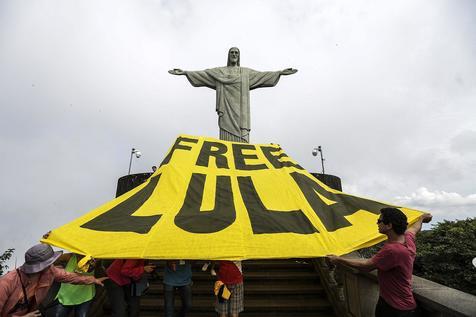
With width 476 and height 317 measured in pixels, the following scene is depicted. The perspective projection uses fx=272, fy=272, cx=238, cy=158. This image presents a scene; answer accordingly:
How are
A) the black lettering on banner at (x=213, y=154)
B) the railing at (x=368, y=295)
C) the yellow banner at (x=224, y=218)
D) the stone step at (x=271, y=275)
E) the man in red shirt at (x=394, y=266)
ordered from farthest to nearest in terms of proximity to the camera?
the stone step at (x=271, y=275)
the black lettering on banner at (x=213, y=154)
the railing at (x=368, y=295)
the yellow banner at (x=224, y=218)
the man in red shirt at (x=394, y=266)

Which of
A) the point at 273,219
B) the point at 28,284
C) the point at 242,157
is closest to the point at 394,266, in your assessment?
the point at 273,219

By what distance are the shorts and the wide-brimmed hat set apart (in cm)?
275

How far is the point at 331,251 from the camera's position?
2.94m

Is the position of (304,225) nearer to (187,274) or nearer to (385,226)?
(385,226)

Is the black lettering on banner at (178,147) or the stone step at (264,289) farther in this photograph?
the stone step at (264,289)

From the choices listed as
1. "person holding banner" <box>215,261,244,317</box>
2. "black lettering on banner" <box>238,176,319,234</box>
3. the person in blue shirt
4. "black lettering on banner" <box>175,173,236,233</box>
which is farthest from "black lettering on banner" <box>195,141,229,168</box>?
the person in blue shirt

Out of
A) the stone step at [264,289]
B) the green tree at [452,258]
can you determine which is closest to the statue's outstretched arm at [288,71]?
the stone step at [264,289]

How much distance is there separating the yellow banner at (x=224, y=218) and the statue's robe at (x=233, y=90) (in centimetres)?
527

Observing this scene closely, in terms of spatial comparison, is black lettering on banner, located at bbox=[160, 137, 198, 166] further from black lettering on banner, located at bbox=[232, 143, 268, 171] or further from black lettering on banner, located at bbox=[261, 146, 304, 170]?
black lettering on banner, located at bbox=[261, 146, 304, 170]

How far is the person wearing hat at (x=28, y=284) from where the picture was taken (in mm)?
2607

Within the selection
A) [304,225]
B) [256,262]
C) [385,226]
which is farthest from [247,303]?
[385,226]

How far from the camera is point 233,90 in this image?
33.6 feet

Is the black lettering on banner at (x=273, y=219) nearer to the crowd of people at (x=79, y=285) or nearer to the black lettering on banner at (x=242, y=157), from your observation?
the black lettering on banner at (x=242, y=157)

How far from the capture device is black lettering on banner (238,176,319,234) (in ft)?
10.6
